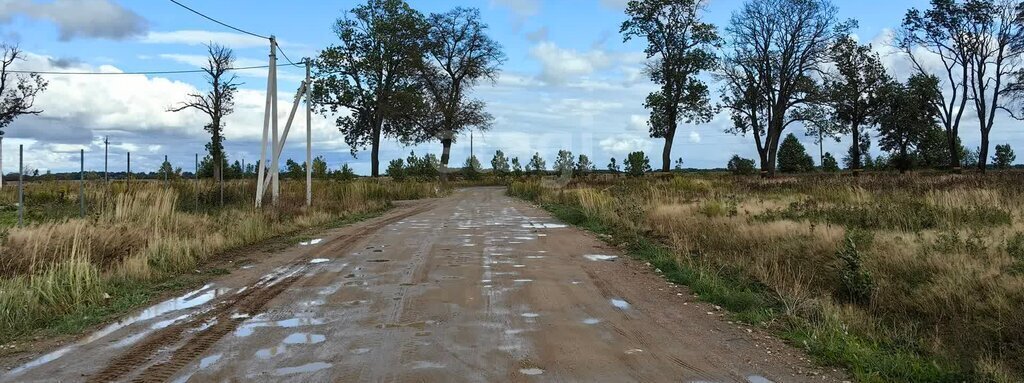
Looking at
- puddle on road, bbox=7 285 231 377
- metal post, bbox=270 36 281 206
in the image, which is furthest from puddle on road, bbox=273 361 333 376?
metal post, bbox=270 36 281 206

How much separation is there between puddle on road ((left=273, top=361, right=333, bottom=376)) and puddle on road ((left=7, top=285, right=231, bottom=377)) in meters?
1.80

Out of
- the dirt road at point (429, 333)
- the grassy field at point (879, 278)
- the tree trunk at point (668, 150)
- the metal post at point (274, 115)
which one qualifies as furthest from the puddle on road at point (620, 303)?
the tree trunk at point (668, 150)

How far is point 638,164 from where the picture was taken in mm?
60062

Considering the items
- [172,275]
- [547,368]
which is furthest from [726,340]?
[172,275]

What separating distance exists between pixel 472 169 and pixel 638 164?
101ft

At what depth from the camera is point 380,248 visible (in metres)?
12.3

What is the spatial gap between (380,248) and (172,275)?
3.98m

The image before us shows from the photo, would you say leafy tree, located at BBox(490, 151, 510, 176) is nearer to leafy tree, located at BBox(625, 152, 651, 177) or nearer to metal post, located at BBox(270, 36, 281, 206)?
leafy tree, located at BBox(625, 152, 651, 177)

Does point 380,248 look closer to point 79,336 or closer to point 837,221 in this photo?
point 79,336

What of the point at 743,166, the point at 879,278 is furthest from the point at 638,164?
the point at 879,278

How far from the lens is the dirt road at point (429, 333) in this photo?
15.5 feet

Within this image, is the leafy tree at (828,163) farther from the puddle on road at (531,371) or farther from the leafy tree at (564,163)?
the puddle on road at (531,371)

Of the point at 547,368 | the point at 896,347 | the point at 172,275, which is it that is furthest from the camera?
the point at 172,275

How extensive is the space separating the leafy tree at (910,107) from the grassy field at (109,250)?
148 ft
